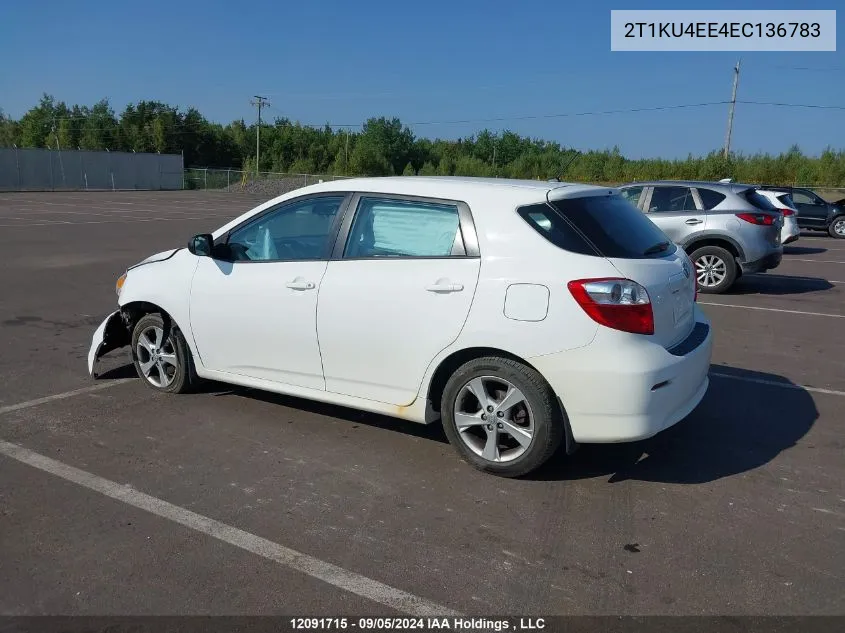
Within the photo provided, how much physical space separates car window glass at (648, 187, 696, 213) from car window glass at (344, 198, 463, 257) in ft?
28.5

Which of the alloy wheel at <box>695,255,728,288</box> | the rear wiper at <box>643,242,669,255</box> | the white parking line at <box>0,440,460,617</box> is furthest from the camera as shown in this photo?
the alloy wheel at <box>695,255,728,288</box>

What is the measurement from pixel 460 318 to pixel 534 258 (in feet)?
1.72

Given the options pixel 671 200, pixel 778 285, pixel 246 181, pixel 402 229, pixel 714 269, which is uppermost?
pixel 246 181

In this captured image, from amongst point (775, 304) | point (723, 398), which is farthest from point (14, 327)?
point (775, 304)

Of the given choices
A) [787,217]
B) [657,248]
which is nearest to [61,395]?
[657,248]

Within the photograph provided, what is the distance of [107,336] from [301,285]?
2.08 m

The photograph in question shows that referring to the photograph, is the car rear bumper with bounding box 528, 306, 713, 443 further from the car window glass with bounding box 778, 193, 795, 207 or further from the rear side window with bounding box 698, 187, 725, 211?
the car window glass with bounding box 778, 193, 795, 207

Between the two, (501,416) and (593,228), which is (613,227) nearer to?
(593,228)

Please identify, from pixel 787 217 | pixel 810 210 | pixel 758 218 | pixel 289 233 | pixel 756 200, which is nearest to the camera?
pixel 289 233

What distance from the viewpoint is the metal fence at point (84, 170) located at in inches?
2029

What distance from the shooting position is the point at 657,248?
4660 mm

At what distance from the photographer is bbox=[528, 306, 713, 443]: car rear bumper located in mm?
3982

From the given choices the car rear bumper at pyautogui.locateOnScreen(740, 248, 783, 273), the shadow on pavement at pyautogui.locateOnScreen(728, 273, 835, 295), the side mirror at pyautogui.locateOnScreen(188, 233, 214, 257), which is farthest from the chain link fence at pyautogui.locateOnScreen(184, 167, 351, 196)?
the side mirror at pyautogui.locateOnScreen(188, 233, 214, 257)

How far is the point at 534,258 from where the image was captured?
4188 mm
